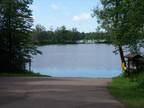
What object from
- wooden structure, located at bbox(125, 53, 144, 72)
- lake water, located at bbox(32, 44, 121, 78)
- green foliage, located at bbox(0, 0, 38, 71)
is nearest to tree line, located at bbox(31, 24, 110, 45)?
lake water, located at bbox(32, 44, 121, 78)

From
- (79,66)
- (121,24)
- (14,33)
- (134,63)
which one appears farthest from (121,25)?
(79,66)

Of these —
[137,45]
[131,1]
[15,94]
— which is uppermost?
[131,1]

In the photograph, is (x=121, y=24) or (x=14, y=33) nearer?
(x=121, y=24)

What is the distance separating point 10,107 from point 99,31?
103ft

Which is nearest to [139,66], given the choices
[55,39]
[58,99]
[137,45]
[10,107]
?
[137,45]

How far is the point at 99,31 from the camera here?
148 ft

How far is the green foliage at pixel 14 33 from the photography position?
158 feet

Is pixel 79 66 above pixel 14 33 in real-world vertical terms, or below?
below

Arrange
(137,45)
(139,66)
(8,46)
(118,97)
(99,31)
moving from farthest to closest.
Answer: (8,46)
(99,31)
(139,66)
(137,45)
(118,97)

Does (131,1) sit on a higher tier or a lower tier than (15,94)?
higher

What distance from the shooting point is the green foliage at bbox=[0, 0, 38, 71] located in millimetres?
48062

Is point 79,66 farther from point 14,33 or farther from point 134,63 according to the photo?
point 134,63

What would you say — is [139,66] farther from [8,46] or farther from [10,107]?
[10,107]

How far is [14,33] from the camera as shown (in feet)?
159
